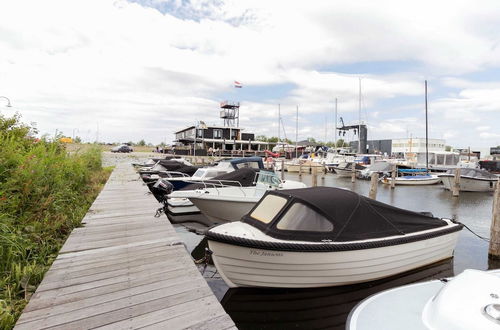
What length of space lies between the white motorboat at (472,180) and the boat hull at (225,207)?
20.8m

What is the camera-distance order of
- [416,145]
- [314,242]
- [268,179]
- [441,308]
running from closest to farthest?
[441,308] < [314,242] < [268,179] < [416,145]

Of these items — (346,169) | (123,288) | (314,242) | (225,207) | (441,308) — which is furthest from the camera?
(346,169)

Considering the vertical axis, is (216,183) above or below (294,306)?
above

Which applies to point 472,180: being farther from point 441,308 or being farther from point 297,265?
point 441,308

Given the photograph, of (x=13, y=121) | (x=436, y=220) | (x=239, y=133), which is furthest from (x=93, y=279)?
(x=239, y=133)

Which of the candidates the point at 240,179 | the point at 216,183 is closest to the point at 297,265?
the point at 240,179

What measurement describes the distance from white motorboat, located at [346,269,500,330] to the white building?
7180 cm

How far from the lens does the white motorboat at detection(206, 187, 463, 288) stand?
17.2ft

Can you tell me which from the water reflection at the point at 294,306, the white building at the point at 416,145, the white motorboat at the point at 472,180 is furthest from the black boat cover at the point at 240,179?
the white building at the point at 416,145

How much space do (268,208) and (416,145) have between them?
76699mm

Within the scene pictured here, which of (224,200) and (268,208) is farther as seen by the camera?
(224,200)

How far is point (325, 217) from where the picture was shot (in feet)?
18.4

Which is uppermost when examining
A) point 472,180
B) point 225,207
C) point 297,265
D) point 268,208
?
point 268,208

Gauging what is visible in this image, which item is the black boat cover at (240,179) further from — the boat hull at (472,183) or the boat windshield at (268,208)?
the boat hull at (472,183)
